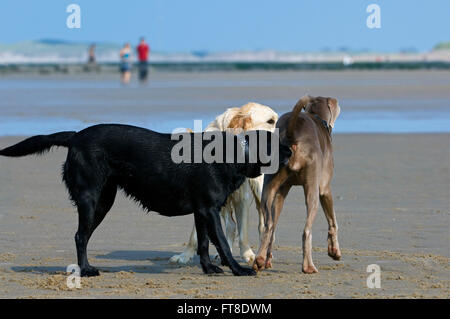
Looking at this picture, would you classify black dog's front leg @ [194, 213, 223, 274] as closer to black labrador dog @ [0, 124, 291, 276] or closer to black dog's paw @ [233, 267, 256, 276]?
black labrador dog @ [0, 124, 291, 276]

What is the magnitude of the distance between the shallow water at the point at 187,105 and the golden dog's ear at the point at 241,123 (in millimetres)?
9663

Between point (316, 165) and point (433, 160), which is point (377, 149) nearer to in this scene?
point (433, 160)

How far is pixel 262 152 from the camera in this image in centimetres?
772

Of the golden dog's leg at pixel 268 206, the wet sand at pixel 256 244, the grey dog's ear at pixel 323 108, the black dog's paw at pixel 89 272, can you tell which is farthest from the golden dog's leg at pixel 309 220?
the black dog's paw at pixel 89 272

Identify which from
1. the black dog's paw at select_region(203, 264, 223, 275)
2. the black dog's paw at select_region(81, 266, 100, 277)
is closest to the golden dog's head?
the black dog's paw at select_region(203, 264, 223, 275)

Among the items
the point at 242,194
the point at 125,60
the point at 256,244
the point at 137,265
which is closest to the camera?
the point at 137,265

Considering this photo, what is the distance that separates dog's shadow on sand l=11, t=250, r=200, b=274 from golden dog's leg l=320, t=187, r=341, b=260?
1151 mm

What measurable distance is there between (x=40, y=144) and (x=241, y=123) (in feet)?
5.69

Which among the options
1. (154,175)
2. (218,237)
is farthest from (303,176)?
(154,175)

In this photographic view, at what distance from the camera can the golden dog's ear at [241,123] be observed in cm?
848

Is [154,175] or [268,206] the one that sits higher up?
[154,175]

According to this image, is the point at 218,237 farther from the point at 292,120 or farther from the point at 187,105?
the point at 187,105

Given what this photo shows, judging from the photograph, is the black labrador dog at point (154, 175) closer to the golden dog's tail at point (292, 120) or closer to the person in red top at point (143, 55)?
the golden dog's tail at point (292, 120)
